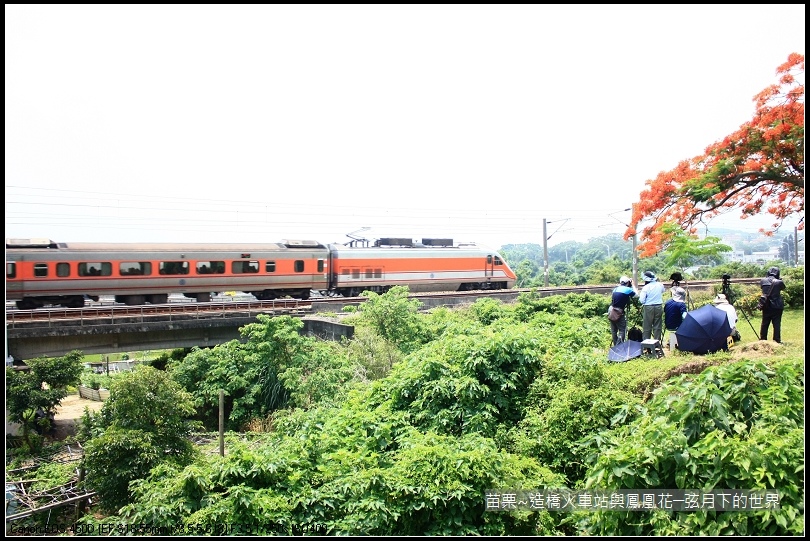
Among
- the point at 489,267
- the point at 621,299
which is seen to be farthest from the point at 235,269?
the point at 621,299

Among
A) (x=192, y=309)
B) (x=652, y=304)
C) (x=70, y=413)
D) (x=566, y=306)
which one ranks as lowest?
(x=70, y=413)

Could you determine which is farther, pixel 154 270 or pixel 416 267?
pixel 416 267

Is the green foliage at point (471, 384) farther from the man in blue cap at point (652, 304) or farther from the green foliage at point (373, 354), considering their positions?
the green foliage at point (373, 354)

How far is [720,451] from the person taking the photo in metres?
5.57

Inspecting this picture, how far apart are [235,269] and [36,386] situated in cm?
834

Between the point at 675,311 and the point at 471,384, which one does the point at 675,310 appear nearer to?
the point at 675,311

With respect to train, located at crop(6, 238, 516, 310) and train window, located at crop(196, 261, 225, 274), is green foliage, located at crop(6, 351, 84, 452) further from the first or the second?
train window, located at crop(196, 261, 225, 274)

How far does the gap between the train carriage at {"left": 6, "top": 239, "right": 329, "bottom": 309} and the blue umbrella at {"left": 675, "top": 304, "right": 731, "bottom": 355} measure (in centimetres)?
1905

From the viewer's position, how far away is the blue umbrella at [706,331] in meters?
9.00

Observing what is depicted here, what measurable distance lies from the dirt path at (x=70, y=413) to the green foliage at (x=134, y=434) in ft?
28.2

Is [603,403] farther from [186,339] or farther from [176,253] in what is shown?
[176,253]

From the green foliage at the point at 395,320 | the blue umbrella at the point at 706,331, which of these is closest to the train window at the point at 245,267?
the green foliage at the point at 395,320

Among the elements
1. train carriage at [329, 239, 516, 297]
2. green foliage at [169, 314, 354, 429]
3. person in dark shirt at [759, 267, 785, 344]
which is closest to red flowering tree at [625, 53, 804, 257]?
person in dark shirt at [759, 267, 785, 344]

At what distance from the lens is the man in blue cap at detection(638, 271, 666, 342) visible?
31.5 ft
